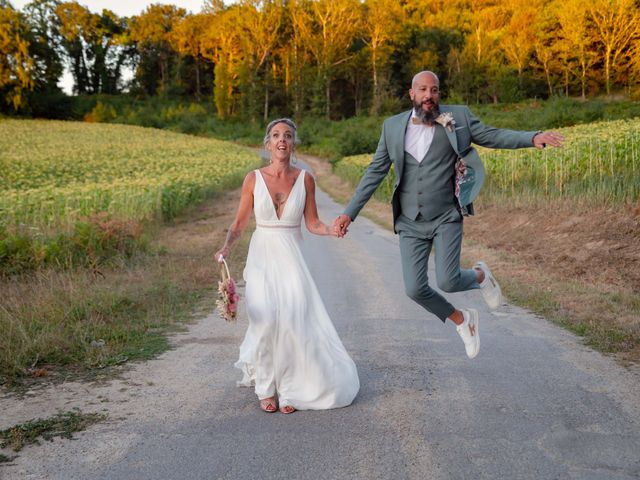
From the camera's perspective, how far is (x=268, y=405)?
4.55 meters

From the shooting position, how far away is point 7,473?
3471 mm

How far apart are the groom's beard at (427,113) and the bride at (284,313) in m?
1.09

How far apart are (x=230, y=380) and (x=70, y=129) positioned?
201 feet

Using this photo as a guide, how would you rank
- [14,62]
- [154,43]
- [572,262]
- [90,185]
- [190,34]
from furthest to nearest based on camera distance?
[154,43], [190,34], [14,62], [90,185], [572,262]

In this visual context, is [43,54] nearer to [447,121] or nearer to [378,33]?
[378,33]

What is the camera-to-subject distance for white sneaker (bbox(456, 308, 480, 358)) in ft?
17.8

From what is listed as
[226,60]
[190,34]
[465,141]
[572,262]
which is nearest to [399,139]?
[465,141]

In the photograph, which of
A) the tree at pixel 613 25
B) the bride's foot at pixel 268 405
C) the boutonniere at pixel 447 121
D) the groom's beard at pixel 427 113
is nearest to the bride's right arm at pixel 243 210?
the bride's foot at pixel 268 405

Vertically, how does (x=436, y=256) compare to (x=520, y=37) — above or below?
below

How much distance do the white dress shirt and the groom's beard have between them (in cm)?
6

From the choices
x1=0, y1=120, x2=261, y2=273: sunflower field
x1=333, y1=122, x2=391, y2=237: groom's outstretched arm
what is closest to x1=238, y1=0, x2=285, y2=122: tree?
x1=0, y1=120, x2=261, y2=273: sunflower field

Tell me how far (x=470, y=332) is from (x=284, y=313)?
5.59ft

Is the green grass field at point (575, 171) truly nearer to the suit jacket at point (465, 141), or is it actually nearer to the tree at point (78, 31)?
the suit jacket at point (465, 141)

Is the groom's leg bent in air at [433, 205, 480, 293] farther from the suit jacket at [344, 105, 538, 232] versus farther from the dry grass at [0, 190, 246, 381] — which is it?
the dry grass at [0, 190, 246, 381]
